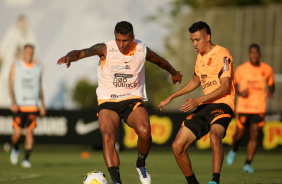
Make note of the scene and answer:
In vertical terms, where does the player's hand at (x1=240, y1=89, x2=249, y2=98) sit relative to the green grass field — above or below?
above

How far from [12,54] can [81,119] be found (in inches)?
694

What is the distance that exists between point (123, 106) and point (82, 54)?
40.3 inches

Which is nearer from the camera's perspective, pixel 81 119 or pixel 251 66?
pixel 251 66

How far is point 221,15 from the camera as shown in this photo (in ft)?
99.5

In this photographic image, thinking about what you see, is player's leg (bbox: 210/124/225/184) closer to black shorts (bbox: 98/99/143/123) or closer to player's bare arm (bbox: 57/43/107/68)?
black shorts (bbox: 98/99/143/123)

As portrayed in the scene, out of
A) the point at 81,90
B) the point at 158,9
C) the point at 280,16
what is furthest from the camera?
the point at 81,90

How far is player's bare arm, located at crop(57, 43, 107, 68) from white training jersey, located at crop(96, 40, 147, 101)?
0.09 metres

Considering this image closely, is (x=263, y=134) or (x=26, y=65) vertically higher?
(x=26, y=65)

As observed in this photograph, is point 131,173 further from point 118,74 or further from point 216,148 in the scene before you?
point 216,148

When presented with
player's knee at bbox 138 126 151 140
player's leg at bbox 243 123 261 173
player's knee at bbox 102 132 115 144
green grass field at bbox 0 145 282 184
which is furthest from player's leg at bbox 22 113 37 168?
player's knee at bbox 102 132 115 144

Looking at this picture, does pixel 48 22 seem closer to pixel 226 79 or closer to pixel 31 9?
pixel 31 9

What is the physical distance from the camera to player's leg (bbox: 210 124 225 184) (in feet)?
28.6

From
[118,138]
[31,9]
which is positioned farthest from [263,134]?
[31,9]

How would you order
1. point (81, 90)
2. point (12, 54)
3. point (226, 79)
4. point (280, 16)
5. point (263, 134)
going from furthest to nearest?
point (81, 90)
point (12, 54)
point (280, 16)
point (263, 134)
point (226, 79)
